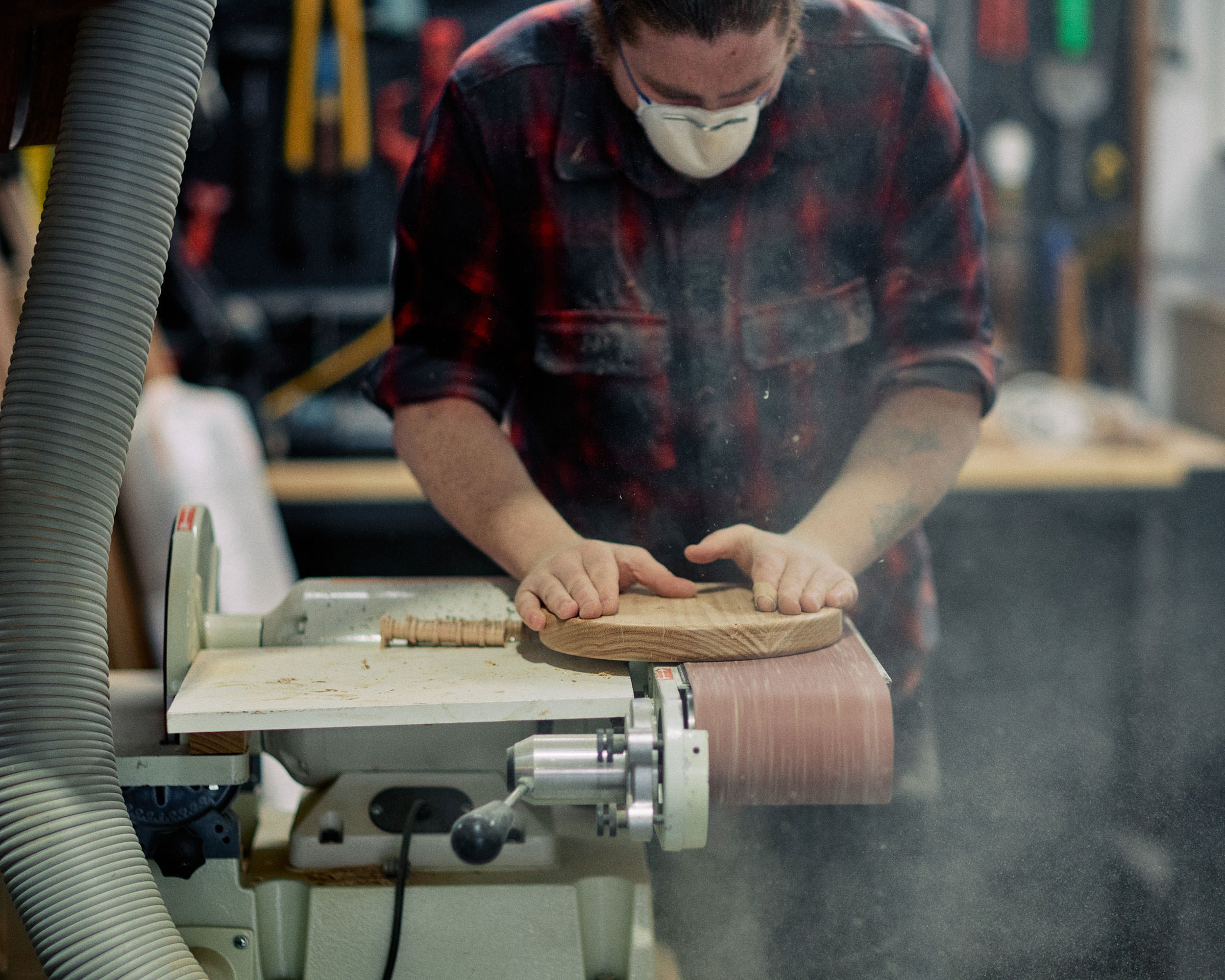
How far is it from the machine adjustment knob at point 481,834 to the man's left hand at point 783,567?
0.79 ft

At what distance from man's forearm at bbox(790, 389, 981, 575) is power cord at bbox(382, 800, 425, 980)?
35 cm

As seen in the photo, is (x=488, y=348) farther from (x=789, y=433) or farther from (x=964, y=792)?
(x=964, y=792)

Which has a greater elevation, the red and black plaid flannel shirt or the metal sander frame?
the red and black plaid flannel shirt

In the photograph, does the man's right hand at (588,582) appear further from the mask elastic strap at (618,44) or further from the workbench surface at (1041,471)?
the workbench surface at (1041,471)

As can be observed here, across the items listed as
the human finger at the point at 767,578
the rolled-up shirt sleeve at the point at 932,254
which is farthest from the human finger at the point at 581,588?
the rolled-up shirt sleeve at the point at 932,254

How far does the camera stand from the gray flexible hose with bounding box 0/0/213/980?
0.71m

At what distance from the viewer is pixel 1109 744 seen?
838 mm

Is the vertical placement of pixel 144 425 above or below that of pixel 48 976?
below

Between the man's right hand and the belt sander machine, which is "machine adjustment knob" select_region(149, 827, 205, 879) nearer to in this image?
the belt sander machine

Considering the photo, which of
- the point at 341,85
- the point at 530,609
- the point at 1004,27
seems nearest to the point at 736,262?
the point at 530,609

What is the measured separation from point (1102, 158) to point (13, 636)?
1.73m

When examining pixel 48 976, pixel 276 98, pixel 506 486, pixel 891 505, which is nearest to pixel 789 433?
pixel 891 505

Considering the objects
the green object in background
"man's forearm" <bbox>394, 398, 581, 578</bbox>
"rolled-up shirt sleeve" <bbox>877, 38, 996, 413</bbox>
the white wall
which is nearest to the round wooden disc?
"man's forearm" <bbox>394, 398, 581, 578</bbox>

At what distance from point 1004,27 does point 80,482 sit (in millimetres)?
1133
